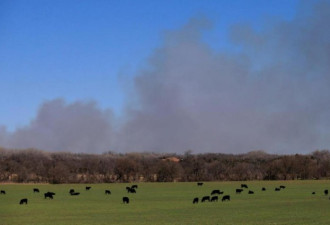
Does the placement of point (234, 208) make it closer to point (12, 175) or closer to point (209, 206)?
point (209, 206)

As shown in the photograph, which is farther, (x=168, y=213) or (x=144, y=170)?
(x=144, y=170)

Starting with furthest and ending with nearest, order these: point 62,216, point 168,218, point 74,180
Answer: point 74,180 < point 62,216 < point 168,218

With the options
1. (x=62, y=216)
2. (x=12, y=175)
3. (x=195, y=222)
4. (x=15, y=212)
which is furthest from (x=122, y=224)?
(x=12, y=175)

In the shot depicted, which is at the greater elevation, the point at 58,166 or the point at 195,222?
the point at 58,166

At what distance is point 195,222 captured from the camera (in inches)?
1084

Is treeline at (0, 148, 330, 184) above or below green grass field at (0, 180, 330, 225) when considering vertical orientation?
above

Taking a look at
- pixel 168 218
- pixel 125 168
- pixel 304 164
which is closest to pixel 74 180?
pixel 125 168

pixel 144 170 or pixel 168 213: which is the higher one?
pixel 144 170

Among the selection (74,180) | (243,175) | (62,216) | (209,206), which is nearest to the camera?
(62,216)

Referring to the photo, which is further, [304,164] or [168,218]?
[304,164]

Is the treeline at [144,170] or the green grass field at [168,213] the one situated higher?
the treeline at [144,170]

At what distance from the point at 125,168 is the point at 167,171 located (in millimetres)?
6497

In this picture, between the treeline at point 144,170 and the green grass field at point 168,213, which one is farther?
the treeline at point 144,170

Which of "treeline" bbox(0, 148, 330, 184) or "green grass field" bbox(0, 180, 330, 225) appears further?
"treeline" bbox(0, 148, 330, 184)
